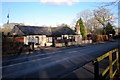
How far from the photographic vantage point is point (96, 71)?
3.47 metres

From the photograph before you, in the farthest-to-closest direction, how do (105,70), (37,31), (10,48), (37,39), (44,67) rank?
(37,31)
(37,39)
(10,48)
(44,67)
(105,70)

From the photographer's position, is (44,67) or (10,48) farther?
(10,48)

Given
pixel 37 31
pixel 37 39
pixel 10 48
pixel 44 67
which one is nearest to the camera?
pixel 44 67

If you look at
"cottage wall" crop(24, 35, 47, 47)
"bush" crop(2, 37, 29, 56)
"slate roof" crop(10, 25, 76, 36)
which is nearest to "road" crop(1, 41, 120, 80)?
"bush" crop(2, 37, 29, 56)

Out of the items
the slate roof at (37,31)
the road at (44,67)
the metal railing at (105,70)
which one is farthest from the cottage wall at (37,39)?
the metal railing at (105,70)

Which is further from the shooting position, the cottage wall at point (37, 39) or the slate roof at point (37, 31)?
the slate roof at point (37, 31)

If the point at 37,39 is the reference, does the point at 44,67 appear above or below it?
below

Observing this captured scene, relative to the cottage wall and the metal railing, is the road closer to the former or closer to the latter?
the metal railing

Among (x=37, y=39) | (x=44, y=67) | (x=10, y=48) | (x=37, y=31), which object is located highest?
(x=37, y=31)

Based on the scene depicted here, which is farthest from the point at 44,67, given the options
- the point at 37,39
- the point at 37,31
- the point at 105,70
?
the point at 37,31

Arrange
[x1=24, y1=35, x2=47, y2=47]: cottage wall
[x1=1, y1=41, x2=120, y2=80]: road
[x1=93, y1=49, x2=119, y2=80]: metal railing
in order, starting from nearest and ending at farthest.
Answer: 1. [x1=93, y1=49, x2=119, y2=80]: metal railing
2. [x1=1, y1=41, x2=120, y2=80]: road
3. [x1=24, y1=35, x2=47, y2=47]: cottage wall

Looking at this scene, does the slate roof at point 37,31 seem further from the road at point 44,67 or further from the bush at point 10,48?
the road at point 44,67

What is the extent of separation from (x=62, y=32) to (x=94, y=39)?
1425cm

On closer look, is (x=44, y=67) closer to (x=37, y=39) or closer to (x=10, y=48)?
(x=10, y=48)
